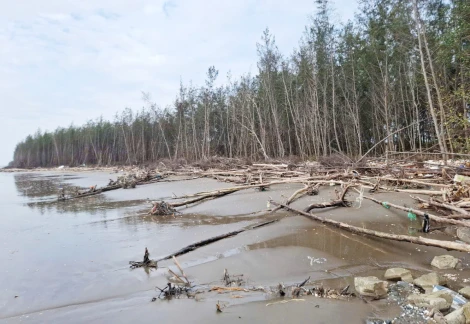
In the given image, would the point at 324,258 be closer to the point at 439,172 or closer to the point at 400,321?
the point at 400,321

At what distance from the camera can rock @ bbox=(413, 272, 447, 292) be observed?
294cm

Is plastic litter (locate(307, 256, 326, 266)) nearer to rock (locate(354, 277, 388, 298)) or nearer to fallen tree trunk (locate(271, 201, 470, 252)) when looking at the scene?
fallen tree trunk (locate(271, 201, 470, 252))

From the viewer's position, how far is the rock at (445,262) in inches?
136

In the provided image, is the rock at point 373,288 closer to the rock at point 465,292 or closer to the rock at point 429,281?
the rock at point 429,281

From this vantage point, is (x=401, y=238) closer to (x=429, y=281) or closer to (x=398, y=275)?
(x=398, y=275)

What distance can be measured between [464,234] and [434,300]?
242 cm

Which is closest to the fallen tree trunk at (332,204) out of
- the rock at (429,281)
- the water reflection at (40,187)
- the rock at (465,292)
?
the rock at (429,281)

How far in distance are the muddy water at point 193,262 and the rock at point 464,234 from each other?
64 centimetres

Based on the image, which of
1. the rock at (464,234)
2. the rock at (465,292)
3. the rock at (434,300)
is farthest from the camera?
the rock at (464,234)

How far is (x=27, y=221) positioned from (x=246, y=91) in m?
25.5

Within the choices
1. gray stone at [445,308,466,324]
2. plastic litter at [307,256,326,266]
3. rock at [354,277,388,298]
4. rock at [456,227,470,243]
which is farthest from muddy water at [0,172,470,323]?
rock at [456,227,470,243]

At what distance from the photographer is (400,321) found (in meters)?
2.43

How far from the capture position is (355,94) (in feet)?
76.6

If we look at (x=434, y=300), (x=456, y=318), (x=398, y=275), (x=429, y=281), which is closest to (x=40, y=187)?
(x=398, y=275)
